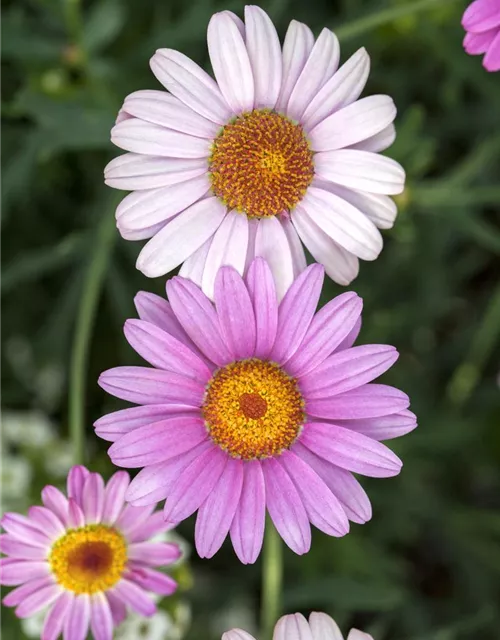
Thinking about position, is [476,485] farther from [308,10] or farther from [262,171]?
[262,171]

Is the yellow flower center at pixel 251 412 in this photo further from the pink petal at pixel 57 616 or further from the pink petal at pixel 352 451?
the pink petal at pixel 57 616

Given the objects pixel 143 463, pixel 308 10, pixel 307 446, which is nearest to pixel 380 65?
pixel 308 10

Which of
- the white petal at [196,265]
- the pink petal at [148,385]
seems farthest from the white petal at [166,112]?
the pink petal at [148,385]

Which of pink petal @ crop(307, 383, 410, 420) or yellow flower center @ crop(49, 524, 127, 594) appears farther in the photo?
yellow flower center @ crop(49, 524, 127, 594)

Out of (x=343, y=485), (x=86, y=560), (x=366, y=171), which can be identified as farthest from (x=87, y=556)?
(x=366, y=171)

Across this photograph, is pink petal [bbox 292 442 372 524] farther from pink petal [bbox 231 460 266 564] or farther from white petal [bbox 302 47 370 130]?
white petal [bbox 302 47 370 130]

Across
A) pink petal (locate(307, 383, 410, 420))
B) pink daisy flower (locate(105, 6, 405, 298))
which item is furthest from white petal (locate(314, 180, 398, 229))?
pink petal (locate(307, 383, 410, 420))

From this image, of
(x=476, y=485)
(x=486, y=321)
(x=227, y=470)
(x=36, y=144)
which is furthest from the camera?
(x=476, y=485)
